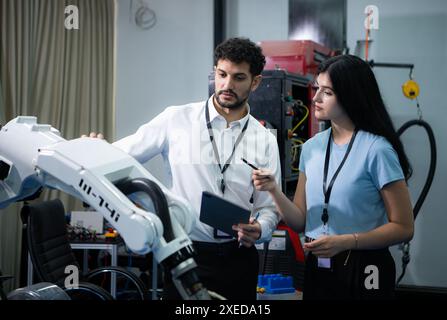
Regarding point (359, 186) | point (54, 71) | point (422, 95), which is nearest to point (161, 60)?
point (54, 71)

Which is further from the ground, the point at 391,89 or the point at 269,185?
the point at 391,89

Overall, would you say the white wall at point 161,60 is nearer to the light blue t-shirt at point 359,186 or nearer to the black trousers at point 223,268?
the black trousers at point 223,268

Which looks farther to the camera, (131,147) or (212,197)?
(131,147)

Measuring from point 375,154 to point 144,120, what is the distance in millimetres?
3523

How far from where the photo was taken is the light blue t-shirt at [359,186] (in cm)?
163

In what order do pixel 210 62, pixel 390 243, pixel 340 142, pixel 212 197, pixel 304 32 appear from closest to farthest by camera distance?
1. pixel 212 197
2. pixel 390 243
3. pixel 340 142
4. pixel 304 32
5. pixel 210 62

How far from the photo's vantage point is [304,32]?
432cm

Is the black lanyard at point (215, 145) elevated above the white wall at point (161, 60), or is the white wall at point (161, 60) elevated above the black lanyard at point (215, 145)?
the white wall at point (161, 60)

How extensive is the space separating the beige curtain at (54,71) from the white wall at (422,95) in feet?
7.68

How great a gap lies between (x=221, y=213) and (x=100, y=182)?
49 cm
